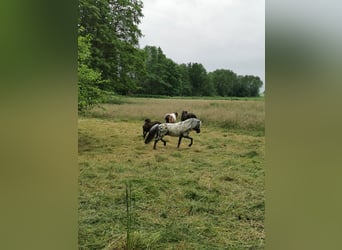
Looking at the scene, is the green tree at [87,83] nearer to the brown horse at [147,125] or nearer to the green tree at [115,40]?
the green tree at [115,40]

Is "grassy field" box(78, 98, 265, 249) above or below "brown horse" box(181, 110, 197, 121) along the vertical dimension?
below

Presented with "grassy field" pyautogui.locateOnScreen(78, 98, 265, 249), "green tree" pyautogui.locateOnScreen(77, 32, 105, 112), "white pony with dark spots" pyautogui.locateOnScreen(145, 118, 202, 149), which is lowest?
"grassy field" pyautogui.locateOnScreen(78, 98, 265, 249)

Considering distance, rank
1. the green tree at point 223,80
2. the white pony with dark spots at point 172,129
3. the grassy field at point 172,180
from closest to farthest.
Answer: the grassy field at point 172,180
the green tree at point 223,80
the white pony with dark spots at point 172,129

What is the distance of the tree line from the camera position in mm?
2480

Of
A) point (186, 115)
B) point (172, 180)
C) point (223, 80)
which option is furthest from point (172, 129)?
point (223, 80)

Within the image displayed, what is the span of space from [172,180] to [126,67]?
990mm

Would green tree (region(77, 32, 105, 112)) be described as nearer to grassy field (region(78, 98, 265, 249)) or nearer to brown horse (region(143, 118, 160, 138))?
grassy field (region(78, 98, 265, 249))

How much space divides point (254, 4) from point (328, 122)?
166 cm

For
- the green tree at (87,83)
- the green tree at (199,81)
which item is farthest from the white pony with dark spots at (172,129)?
the green tree at (87,83)

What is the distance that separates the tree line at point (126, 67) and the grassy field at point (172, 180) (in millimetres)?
106

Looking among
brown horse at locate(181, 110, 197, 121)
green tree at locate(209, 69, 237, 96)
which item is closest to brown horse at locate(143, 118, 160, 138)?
brown horse at locate(181, 110, 197, 121)

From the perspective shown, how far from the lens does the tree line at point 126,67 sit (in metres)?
2.48

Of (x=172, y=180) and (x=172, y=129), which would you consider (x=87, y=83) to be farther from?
(x=172, y=180)

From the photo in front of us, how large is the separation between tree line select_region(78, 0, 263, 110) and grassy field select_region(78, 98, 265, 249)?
0.11 m
